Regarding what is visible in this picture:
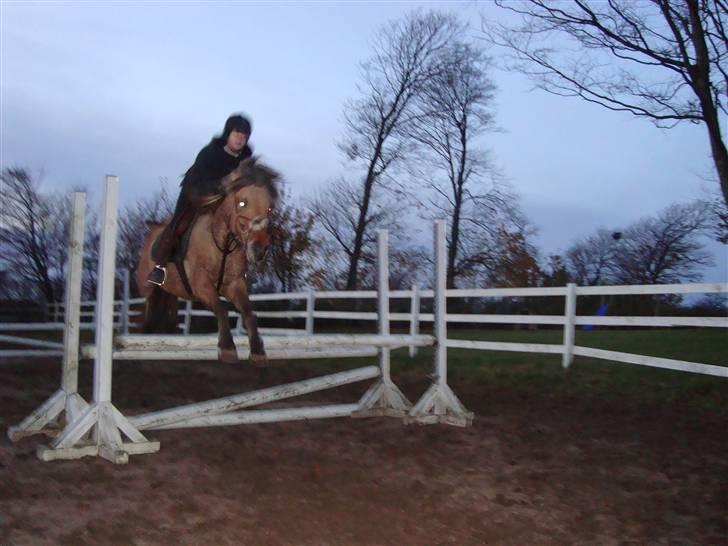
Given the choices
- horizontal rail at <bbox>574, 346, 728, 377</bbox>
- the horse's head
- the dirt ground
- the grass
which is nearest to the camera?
the dirt ground

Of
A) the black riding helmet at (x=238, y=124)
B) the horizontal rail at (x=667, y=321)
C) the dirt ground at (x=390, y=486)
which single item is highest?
the black riding helmet at (x=238, y=124)

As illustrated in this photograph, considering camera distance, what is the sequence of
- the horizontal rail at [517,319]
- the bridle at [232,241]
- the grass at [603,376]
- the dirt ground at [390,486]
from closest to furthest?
the dirt ground at [390,486] → the bridle at [232,241] → the grass at [603,376] → the horizontal rail at [517,319]

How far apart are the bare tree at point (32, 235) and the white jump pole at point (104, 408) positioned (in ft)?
74.4

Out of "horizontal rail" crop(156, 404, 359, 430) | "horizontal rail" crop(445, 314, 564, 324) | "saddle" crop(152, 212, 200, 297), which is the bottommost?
"horizontal rail" crop(156, 404, 359, 430)

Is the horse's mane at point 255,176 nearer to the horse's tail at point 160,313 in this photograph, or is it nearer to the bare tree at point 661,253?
the horse's tail at point 160,313

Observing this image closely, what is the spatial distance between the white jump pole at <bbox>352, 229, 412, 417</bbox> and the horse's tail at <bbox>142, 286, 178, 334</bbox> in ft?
5.63

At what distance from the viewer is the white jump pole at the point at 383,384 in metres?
5.89

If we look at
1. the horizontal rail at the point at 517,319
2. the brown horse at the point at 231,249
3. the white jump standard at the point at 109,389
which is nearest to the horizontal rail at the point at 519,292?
the horizontal rail at the point at 517,319

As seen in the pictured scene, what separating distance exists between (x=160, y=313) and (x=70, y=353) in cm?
74

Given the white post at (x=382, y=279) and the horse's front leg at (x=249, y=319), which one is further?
the white post at (x=382, y=279)

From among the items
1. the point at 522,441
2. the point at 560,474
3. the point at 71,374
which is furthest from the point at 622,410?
the point at 71,374

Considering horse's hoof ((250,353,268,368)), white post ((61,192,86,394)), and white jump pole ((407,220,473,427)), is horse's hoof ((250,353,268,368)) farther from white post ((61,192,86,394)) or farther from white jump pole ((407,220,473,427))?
white jump pole ((407,220,473,427))

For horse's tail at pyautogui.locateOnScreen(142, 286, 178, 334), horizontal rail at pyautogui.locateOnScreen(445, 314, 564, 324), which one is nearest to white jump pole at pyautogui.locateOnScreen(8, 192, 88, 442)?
horse's tail at pyautogui.locateOnScreen(142, 286, 178, 334)

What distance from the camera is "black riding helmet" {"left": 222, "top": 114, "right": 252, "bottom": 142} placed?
14.4 feet
